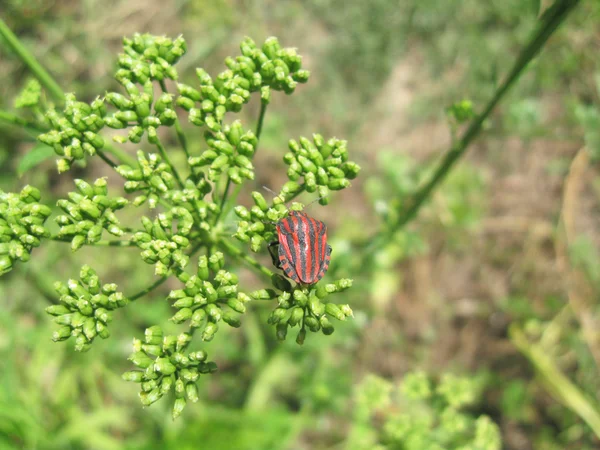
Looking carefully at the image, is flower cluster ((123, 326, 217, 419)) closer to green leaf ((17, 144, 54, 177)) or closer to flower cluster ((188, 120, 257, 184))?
flower cluster ((188, 120, 257, 184))

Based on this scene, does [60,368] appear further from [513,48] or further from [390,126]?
[513,48]

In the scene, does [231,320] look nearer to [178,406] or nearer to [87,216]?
[178,406]

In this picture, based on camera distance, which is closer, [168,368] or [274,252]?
[168,368]

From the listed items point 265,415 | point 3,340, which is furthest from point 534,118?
point 3,340

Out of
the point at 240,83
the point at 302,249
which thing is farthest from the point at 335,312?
the point at 240,83

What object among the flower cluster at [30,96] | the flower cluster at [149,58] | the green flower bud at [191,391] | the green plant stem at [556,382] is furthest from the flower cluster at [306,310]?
the green plant stem at [556,382]
